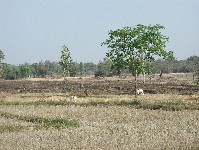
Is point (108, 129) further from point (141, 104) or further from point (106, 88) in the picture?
point (106, 88)

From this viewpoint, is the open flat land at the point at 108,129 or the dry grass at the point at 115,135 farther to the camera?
the open flat land at the point at 108,129

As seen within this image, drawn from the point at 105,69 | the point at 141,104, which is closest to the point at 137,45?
the point at 141,104

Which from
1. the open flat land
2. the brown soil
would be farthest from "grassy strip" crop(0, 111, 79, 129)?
the brown soil

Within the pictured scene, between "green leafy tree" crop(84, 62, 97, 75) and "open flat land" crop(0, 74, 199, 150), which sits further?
"green leafy tree" crop(84, 62, 97, 75)

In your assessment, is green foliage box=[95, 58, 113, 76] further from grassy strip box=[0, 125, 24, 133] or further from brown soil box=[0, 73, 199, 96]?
grassy strip box=[0, 125, 24, 133]

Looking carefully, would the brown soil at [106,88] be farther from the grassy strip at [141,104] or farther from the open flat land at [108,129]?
the open flat land at [108,129]

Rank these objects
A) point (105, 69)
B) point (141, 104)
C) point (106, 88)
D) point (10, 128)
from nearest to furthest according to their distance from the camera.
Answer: point (10, 128) < point (141, 104) < point (106, 88) < point (105, 69)

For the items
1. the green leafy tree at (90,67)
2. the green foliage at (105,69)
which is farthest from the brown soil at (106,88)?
the green leafy tree at (90,67)

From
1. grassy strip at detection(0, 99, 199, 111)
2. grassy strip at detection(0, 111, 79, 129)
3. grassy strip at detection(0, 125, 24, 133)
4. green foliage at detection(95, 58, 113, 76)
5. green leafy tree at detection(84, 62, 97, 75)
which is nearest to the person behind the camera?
grassy strip at detection(0, 125, 24, 133)

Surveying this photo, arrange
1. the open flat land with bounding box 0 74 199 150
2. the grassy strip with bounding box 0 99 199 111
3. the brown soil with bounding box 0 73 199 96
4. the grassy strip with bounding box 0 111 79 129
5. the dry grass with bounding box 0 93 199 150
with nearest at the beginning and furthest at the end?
the dry grass with bounding box 0 93 199 150 → the open flat land with bounding box 0 74 199 150 → the grassy strip with bounding box 0 111 79 129 → the grassy strip with bounding box 0 99 199 111 → the brown soil with bounding box 0 73 199 96

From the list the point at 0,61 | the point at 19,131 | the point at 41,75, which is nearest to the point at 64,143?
the point at 19,131

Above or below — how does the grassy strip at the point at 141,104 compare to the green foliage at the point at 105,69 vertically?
below

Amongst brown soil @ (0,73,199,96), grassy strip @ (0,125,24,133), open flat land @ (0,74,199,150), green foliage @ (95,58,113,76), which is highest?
green foliage @ (95,58,113,76)

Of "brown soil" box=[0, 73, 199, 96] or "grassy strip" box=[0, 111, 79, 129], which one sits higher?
"brown soil" box=[0, 73, 199, 96]
